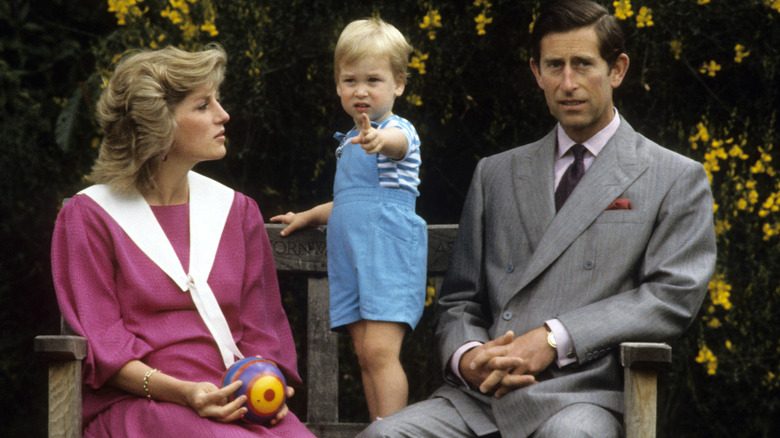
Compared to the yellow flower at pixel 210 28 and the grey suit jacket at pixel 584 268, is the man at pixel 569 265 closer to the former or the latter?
→ the grey suit jacket at pixel 584 268

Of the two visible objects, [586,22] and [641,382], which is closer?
[641,382]

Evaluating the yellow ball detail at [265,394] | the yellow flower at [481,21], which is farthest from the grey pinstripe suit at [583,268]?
the yellow flower at [481,21]

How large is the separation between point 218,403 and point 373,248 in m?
0.78

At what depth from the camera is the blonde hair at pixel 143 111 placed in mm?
3383

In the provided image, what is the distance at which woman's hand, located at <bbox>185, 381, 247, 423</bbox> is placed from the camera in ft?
10.2

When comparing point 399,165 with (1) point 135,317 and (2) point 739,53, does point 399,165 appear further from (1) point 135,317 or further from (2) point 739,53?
(2) point 739,53

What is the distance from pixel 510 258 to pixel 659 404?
167 cm

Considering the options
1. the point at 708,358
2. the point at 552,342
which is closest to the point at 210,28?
the point at 552,342

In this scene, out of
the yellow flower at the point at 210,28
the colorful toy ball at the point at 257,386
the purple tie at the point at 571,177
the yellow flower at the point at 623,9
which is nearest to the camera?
the colorful toy ball at the point at 257,386

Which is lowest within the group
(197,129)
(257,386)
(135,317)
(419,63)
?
(257,386)

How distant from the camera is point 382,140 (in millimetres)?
3453

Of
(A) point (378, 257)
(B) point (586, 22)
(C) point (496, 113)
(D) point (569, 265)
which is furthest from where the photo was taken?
(C) point (496, 113)

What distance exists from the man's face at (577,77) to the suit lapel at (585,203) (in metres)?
0.14

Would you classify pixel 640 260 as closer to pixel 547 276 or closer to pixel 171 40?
pixel 547 276
